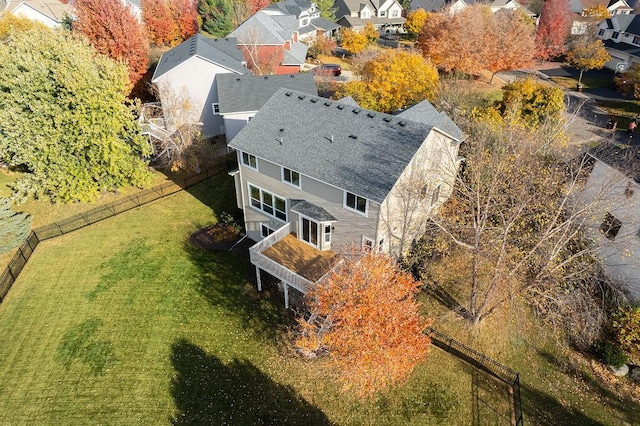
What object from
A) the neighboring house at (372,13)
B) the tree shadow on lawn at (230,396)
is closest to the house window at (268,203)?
the tree shadow on lawn at (230,396)

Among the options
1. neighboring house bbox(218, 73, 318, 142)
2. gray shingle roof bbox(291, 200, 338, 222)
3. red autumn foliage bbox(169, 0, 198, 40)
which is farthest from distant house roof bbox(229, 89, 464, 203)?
red autumn foliage bbox(169, 0, 198, 40)

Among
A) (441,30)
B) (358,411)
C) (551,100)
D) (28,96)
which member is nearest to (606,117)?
(551,100)

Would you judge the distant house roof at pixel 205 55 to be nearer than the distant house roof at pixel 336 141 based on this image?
No

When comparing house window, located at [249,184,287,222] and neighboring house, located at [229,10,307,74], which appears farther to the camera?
neighboring house, located at [229,10,307,74]

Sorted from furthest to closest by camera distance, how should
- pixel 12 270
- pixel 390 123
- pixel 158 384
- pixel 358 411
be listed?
pixel 12 270 → pixel 390 123 → pixel 158 384 → pixel 358 411

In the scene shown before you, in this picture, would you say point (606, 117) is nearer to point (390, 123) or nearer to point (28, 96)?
point (390, 123)

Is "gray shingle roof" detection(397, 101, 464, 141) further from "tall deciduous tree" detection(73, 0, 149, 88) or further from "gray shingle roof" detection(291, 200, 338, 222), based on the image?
"tall deciduous tree" detection(73, 0, 149, 88)

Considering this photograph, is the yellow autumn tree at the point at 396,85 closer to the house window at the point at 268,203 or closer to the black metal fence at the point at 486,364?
the house window at the point at 268,203
